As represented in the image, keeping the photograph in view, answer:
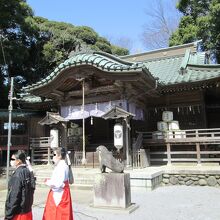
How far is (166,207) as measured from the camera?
26.3 ft

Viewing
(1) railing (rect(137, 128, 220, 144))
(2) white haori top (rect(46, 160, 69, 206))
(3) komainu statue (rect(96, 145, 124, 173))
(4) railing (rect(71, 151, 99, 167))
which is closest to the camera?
(2) white haori top (rect(46, 160, 69, 206))

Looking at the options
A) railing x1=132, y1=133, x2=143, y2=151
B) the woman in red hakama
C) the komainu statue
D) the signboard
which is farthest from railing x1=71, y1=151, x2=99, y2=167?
the woman in red hakama

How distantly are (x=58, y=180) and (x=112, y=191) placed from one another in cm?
281

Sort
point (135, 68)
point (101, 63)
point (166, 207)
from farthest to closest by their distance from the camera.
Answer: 1. point (101, 63)
2. point (135, 68)
3. point (166, 207)

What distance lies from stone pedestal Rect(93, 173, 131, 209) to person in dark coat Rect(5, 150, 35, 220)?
10.1ft

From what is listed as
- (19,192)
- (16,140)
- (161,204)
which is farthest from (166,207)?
(16,140)

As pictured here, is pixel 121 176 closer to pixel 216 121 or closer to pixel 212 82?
pixel 212 82

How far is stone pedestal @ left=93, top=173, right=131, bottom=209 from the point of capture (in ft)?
25.4

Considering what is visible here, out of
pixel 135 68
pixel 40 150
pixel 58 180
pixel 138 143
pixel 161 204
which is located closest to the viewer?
pixel 58 180

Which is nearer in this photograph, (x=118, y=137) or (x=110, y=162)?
(x=110, y=162)

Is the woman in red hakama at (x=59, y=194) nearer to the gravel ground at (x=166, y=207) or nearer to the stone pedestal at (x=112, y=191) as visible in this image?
the gravel ground at (x=166, y=207)

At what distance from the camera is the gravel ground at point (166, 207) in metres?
7.16

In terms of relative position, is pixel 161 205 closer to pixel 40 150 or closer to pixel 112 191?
pixel 112 191

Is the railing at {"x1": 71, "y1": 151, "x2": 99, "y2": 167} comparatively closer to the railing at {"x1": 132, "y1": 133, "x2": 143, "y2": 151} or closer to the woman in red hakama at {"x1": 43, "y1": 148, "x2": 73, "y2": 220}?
the railing at {"x1": 132, "y1": 133, "x2": 143, "y2": 151}
